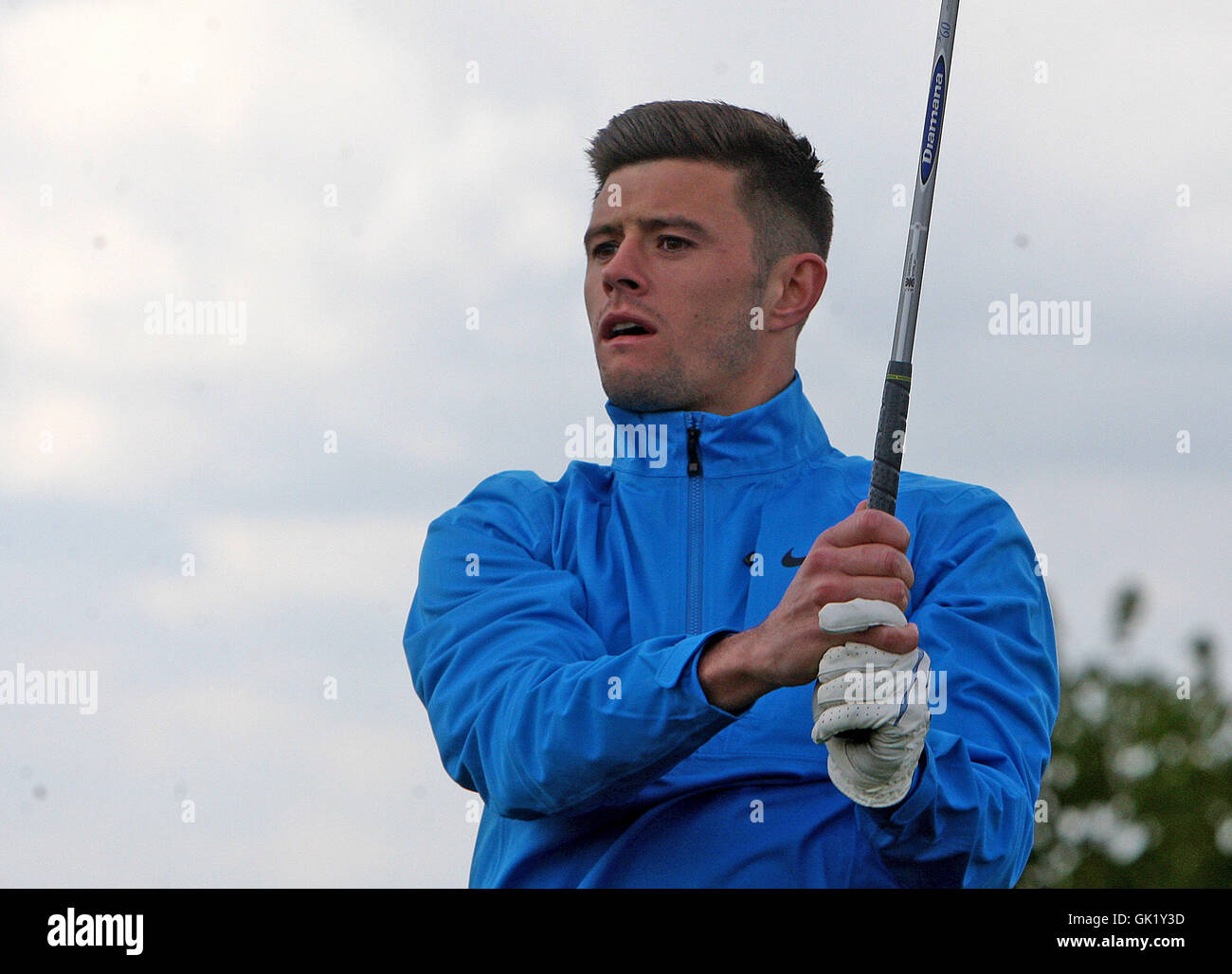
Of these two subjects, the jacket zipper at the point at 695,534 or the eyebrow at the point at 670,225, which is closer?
the jacket zipper at the point at 695,534

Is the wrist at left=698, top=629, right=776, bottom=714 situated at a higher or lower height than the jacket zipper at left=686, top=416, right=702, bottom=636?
lower

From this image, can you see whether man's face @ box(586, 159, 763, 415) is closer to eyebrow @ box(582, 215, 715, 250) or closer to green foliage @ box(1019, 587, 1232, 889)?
eyebrow @ box(582, 215, 715, 250)

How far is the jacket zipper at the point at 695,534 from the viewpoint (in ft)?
15.0

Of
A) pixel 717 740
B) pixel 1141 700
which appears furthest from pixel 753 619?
pixel 1141 700

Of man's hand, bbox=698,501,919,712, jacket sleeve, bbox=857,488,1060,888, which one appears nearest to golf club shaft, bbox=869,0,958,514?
man's hand, bbox=698,501,919,712

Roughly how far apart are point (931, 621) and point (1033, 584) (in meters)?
0.41

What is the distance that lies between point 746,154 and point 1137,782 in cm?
2614

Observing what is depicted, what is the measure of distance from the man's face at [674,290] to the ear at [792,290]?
0.31 feet

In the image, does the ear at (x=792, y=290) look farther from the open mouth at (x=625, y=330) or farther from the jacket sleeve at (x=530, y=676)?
the jacket sleeve at (x=530, y=676)

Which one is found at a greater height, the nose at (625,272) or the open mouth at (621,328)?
the nose at (625,272)

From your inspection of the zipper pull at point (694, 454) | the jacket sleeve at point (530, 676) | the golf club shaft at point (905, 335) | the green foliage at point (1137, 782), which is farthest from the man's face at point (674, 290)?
the green foliage at point (1137, 782)

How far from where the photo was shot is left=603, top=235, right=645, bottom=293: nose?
486 cm

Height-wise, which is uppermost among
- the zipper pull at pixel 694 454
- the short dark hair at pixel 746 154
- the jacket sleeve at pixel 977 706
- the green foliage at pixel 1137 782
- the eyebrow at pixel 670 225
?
the short dark hair at pixel 746 154
